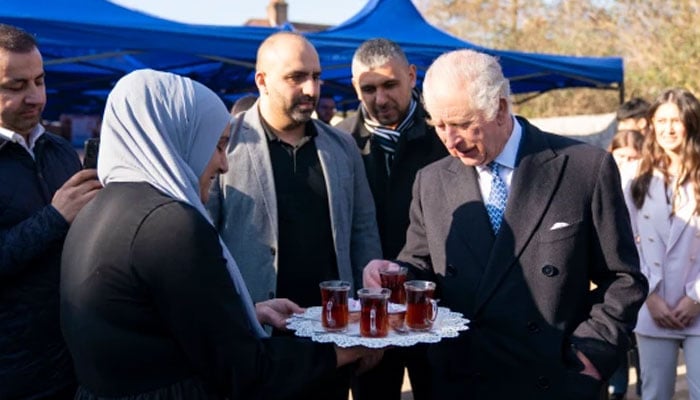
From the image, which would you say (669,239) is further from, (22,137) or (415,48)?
(415,48)

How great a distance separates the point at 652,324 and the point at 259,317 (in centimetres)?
235

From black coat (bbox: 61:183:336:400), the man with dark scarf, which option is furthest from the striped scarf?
black coat (bbox: 61:183:336:400)

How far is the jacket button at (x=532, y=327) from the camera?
8.07 ft

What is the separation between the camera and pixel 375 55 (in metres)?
4.22

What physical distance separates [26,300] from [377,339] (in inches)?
52.1

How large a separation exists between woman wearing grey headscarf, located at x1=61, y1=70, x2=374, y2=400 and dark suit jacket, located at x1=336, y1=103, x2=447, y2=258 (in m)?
1.82

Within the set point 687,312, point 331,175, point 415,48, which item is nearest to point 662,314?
point 687,312

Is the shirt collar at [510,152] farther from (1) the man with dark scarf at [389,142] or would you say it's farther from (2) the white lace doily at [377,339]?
(1) the man with dark scarf at [389,142]

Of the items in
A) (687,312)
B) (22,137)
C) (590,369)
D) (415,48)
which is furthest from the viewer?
(415,48)

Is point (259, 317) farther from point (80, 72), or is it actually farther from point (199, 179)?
point (80, 72)

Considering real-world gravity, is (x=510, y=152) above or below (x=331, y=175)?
above

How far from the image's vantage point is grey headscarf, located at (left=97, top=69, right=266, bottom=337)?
199 centimetres

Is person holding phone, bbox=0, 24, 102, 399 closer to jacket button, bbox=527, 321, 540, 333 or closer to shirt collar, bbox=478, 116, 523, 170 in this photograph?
shirt collar, bbox=478, 116, 523, 170

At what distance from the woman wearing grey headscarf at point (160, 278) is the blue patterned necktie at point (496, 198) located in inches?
32.7
